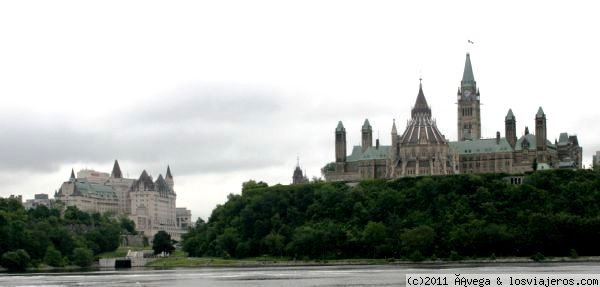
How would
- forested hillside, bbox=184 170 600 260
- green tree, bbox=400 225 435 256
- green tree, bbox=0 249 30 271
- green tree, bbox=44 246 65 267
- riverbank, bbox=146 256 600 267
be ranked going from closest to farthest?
riverbank, bbox=146 256 600 267 → forested hillside, bbox=184 170 600 260 → green tree, bbox=400 225 435 256 → green tree, bbox=0 249 30 271 → green tree, bbox=44 246 65 267

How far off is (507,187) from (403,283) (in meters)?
88.5

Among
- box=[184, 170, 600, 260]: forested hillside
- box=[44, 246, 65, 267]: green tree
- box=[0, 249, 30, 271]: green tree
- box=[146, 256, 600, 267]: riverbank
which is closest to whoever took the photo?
box=[146, 256, 600, 267]: riverbank

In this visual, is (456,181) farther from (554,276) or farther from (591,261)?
(554,276)

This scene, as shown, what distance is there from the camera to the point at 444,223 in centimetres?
17912

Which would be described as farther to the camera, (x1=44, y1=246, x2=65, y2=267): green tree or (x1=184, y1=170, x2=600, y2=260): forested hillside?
(x1=44, y1=246, x2=65, y2=267): green tree

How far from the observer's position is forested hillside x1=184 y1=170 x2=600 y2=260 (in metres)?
166

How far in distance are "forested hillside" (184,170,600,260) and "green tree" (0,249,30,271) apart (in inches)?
1326

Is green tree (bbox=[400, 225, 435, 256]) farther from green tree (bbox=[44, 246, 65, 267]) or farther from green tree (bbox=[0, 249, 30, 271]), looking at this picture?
green tree (bbox=[44, 246, 65, 267])

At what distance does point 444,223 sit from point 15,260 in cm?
6386

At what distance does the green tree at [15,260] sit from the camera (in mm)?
170000

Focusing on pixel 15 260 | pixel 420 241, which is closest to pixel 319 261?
pixel 420 241

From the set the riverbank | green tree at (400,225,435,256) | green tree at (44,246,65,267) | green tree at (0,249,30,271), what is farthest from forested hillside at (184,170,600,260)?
green tree at (0,249,30,271)

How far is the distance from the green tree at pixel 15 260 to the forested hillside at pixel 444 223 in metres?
33.7

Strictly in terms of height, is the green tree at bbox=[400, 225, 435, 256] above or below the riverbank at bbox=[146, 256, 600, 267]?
above
